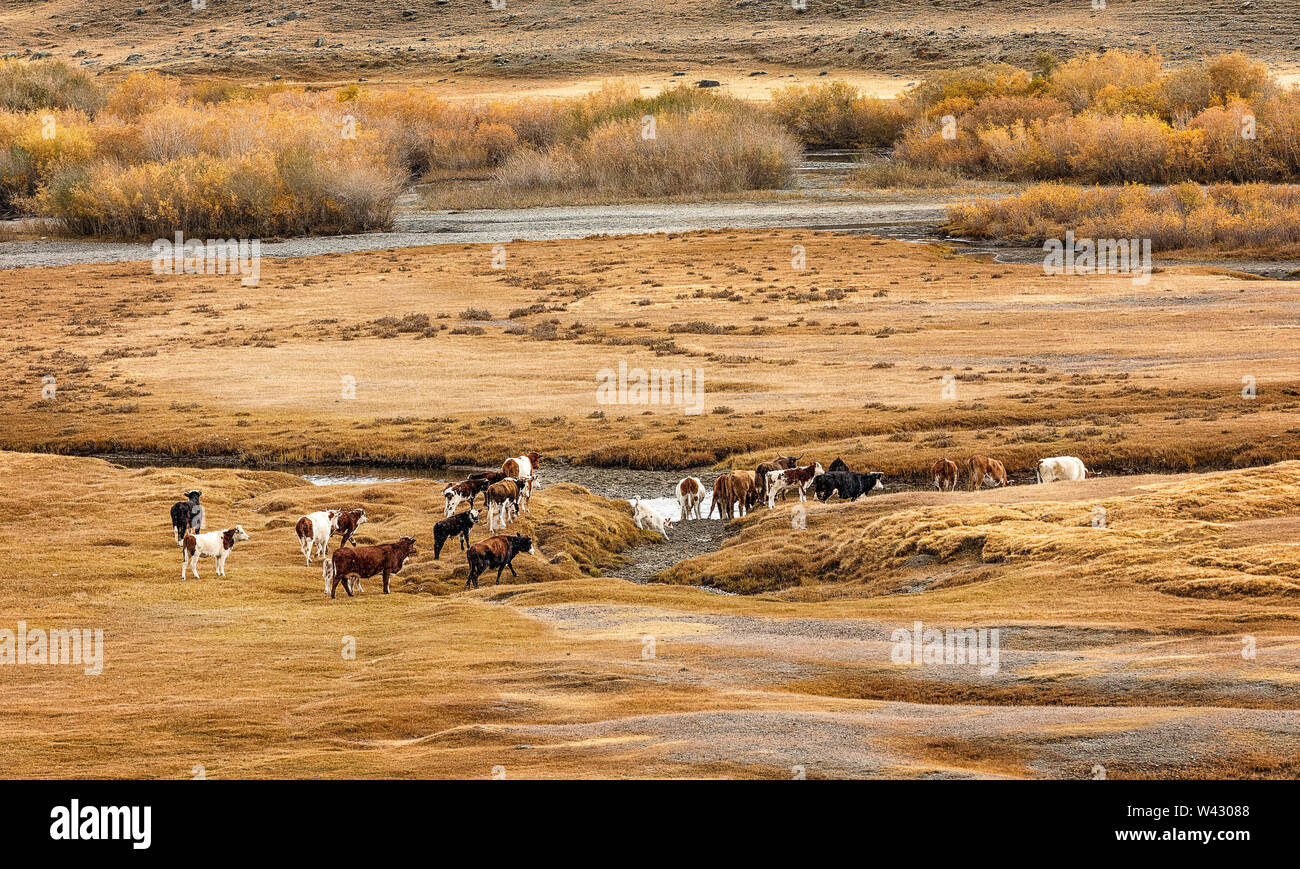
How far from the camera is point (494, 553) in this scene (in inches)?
851

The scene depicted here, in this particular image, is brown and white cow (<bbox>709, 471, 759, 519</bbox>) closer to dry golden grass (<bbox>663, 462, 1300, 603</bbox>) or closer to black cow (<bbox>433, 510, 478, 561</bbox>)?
dry golden grass (<bbox>663, 462, 1300, 603</bbox>)

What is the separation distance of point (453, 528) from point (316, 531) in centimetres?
211

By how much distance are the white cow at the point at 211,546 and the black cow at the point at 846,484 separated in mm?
10982

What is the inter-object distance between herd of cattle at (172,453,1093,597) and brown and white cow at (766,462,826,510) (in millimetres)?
19

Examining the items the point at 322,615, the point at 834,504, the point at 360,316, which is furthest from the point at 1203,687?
the point at 360,316

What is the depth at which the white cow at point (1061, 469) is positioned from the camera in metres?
26.6

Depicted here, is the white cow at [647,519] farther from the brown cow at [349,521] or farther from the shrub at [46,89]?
the shrub at [46,89]

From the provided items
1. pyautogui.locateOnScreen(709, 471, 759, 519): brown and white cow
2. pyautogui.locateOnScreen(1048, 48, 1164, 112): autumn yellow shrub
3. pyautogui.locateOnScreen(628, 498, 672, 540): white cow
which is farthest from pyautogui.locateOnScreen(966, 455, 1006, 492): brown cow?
pyautogui.locateOnScreen(1048, 48, 1164, 112): autumn yellow shrub

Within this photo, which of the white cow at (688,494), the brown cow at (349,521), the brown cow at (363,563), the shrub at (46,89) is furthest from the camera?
the shrub at (46,89)

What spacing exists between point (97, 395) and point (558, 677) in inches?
1193

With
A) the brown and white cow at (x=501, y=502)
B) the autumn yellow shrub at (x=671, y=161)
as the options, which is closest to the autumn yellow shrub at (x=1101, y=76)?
the autumn yellow shrub at (x=671, y=161)

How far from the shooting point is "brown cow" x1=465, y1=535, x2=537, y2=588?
838 inches

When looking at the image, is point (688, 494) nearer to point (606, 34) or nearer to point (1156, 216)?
point (1156, 216)

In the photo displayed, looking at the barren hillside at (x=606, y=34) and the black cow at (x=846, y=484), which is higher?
the barren hillside at (x=606, y=34)
